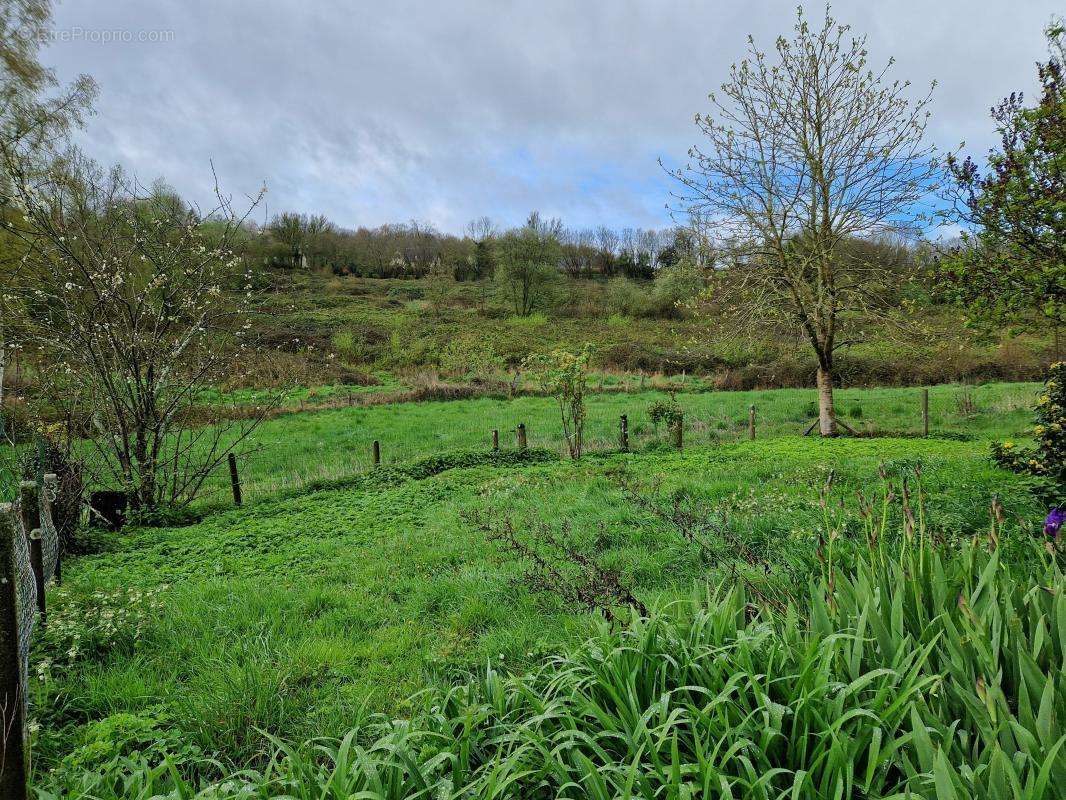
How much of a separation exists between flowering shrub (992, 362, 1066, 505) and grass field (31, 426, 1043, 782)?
307 mm

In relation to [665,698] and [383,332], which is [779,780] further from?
[383,332]

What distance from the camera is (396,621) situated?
390 centimetres

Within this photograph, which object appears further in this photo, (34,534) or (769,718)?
(34,534)

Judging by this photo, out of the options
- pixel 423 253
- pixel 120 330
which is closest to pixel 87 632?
pixel 120 330

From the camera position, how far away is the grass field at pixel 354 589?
276 centimetres

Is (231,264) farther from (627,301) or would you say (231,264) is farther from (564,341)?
(627,301)

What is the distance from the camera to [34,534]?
3637mm

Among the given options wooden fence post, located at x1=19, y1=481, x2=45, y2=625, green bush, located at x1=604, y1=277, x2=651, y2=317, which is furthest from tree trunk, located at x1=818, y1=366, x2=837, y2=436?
green bush, located at x1=604, y1=277, x2=651, y2=317

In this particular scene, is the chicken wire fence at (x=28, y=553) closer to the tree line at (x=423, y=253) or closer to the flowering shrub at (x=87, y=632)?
the flowering shrub at (x=87, y=632)

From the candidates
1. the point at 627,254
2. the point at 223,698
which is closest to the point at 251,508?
the point at 223,698

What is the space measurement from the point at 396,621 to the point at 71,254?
7.54m

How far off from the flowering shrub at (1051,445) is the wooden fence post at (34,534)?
7.65 m

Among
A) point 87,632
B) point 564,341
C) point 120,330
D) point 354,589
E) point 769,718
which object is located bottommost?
point 354,589

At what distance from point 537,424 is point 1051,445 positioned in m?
12.0
